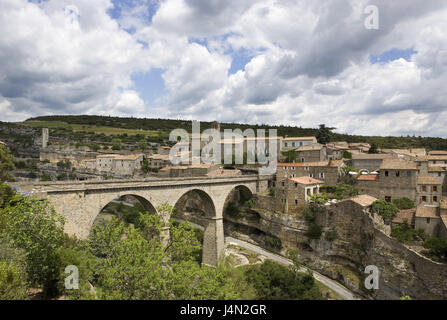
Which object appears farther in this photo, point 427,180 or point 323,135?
point 323,135

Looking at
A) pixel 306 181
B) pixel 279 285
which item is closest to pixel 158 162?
pixel 306 181

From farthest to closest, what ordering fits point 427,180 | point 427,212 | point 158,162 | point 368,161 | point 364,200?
1. point 158,162
2. point 368,161
3. point 427,180
4. point 364,200
5. point 427,212

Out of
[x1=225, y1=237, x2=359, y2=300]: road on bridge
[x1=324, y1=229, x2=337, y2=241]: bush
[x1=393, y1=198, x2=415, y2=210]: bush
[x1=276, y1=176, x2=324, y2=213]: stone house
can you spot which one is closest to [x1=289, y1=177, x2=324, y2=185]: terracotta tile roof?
[x1=276, y1=176, x2=324, y2=213]: stone house

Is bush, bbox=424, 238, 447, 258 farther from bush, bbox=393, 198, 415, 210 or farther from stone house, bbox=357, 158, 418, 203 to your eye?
stone house, bbox=357, 158, 418, 203

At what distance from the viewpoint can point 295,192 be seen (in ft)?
118

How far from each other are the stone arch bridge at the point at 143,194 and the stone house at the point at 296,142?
54.5 feet

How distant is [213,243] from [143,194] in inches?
473

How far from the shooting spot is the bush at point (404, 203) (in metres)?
30.0

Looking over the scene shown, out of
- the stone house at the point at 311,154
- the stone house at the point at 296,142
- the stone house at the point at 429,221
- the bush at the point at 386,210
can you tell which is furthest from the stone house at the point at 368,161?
the stone house at the point at 296,142

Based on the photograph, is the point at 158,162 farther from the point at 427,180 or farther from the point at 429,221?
the point at 429,221

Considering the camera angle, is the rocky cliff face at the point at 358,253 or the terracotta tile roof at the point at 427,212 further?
the terracotta tile roof at the point at 427,212

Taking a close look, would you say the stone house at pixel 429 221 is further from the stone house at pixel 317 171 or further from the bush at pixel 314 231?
the stone house at pixel 317 171
